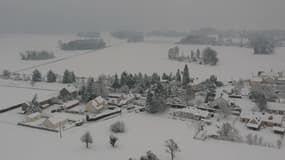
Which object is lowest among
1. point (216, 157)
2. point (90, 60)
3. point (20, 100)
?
point (216, 157)

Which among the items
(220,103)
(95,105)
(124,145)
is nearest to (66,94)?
(95,105)

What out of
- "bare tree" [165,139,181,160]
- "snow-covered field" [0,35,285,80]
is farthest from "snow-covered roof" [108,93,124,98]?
"bare tree" [165,139,181,160]

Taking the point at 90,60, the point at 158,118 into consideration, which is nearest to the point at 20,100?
the point at 158,118

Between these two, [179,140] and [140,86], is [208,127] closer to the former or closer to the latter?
[179,140]

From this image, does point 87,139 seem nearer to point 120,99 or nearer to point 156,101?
point 156,101

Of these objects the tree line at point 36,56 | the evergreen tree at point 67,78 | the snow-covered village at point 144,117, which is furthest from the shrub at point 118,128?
the tree line at point 36,56

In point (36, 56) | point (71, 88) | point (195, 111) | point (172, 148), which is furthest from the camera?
point (36, 56)
